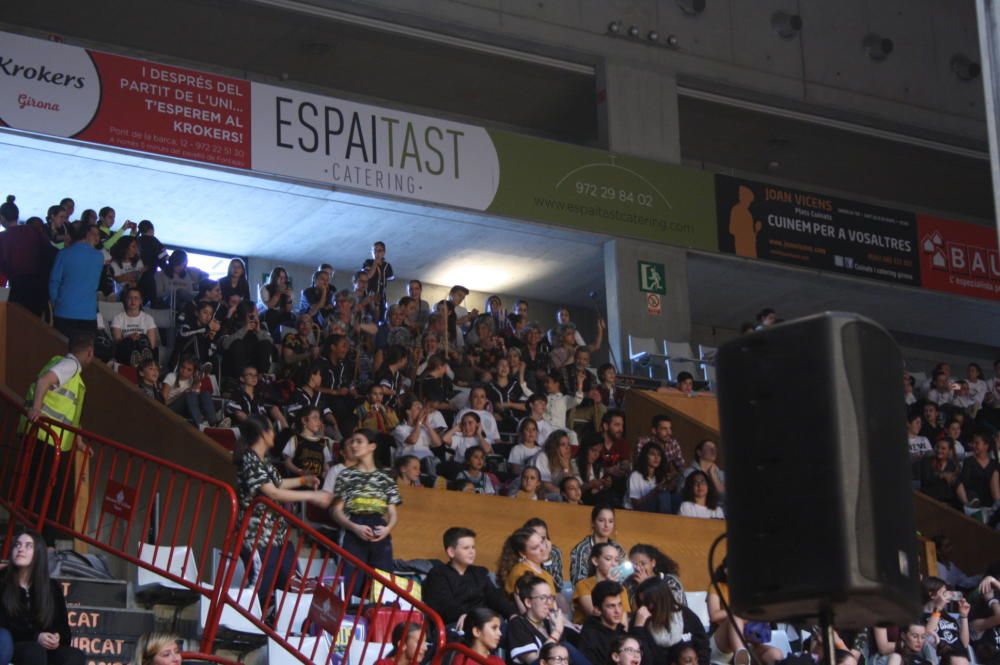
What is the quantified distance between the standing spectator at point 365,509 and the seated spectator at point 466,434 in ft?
10.4

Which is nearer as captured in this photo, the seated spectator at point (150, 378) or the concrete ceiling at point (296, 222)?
the seated spectator at point (150, 378)

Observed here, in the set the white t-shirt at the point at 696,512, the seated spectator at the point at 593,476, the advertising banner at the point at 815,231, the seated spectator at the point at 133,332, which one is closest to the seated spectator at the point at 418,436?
the seated spectator at the point at 593,476

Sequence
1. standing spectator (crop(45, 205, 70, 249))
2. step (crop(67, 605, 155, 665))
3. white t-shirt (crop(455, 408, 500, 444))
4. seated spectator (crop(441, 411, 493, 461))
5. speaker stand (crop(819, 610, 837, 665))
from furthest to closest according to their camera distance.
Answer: standing spectator (crop(45, 205, 70, 249)) → white t-shirt (crop(455, 408, 500, 444)) → seated spectator (crop(441, 411, 493, 461)) → step (crop(67, 605, 155, 665)) → speaker stand (crop(819, 610, 837, 665))

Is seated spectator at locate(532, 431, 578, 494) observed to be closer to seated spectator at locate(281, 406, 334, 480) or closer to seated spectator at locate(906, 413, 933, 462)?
seated spectator at locate(281, 406, 334, 480)

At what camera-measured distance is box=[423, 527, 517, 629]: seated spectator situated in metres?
8.14

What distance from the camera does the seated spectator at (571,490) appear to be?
10.8 metres

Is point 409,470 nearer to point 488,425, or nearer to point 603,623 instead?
point 488,425

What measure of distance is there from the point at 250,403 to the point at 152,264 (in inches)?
116

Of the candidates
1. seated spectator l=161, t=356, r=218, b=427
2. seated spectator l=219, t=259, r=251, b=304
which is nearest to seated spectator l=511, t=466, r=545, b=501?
seated spectator l=161, t=356, r=218, b=427

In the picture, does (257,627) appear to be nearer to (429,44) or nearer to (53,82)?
(53,82)

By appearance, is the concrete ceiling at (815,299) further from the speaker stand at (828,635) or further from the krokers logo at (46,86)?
the speaker stand at (828,635)

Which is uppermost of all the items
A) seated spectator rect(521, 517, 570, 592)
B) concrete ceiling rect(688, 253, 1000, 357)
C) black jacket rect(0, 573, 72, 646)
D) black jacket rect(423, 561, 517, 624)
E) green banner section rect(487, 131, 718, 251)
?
green banner section rect(487, 131, 718, 251)

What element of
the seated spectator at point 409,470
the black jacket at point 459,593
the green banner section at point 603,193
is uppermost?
the green banner section at point 603,193

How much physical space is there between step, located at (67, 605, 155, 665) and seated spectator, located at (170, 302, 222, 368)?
472 cm
